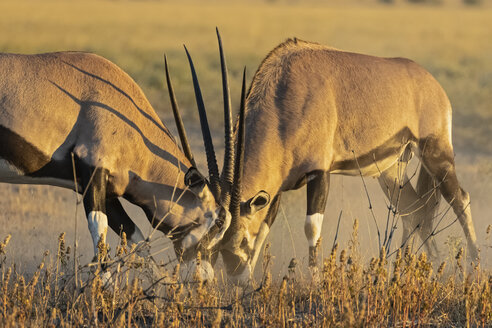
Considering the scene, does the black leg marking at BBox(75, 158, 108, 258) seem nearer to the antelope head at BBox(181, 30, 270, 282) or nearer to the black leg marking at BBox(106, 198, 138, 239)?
the black leg marking at BBox(106, 198, 138, 239)

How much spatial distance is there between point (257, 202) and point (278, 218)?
2709 millimetres

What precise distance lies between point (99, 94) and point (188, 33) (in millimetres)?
29036

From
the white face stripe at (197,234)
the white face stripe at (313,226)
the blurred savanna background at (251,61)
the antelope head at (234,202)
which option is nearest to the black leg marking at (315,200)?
the white face stripe at (313,226)

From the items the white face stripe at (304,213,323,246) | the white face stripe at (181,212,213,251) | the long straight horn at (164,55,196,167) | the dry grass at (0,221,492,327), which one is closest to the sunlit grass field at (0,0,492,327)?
the dry grass at (0,221,492,327)

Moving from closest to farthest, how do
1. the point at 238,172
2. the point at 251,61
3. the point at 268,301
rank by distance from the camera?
the point at 268,301, the point at 238,172, the point at 251,61

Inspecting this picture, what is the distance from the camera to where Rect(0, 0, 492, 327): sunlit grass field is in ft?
16.4

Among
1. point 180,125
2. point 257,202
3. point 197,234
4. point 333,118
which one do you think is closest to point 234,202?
point 257,202

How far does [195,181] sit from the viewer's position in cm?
634

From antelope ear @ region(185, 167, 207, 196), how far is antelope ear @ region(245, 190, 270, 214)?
45 cm

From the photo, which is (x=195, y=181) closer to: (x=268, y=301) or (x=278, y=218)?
(x=268, y=301)

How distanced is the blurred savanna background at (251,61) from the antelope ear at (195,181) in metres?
0.96

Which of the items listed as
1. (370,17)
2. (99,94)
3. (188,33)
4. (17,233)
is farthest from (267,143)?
(370,17)

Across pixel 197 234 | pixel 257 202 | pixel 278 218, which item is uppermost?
pixel 278 218

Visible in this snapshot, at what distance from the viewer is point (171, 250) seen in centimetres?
823
